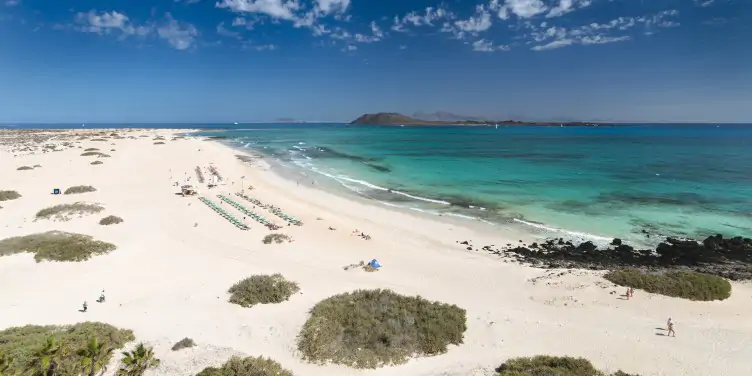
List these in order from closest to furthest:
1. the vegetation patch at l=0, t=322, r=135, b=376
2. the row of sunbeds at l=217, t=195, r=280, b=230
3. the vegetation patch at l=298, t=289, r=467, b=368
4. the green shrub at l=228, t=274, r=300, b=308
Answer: the vegetation patch at l=0, t=322, r=135, b=376 → the vegetation patch at l=298, t=289, r=467, b=368 → the green shrub at l=228, t=274, r=300, b=308 → the row of sunbeds at l=217, t=195, r=280, b=230

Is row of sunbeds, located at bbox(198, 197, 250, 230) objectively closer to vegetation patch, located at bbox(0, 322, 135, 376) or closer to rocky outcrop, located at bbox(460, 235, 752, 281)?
vegetation patch, located at bbox(0, 322, 135, 376)

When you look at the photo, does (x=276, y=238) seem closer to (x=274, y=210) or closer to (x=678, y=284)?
(x=274, y=210)

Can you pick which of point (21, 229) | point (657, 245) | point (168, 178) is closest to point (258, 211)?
point (21, 229)

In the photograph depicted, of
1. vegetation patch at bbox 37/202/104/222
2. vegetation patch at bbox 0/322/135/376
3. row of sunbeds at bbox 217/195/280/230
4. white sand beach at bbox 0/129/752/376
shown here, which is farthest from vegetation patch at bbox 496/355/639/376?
vegetation patch at bbox 37/202/104/222

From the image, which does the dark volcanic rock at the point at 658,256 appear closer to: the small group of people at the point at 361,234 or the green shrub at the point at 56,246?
the small group of people at the point at 361,234

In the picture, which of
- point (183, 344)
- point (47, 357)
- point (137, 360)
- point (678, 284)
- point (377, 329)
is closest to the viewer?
point (47, 357)

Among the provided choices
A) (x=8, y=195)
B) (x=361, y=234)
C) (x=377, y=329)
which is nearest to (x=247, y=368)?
(x=377, y=329)
